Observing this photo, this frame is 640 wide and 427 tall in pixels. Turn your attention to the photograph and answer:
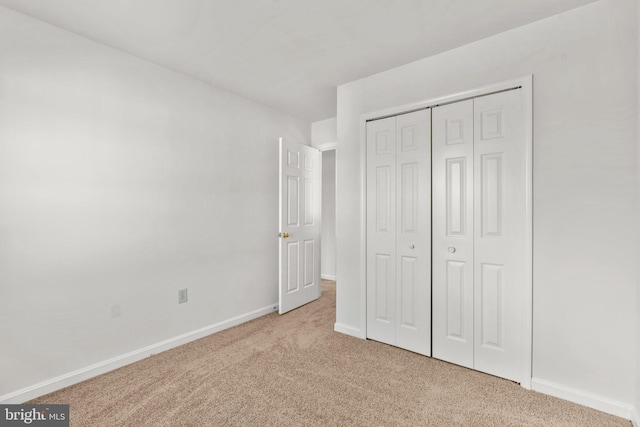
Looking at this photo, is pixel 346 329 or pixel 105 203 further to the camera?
pixel 346 329

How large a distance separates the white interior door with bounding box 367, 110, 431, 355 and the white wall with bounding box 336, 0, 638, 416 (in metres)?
0.73

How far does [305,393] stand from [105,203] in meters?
2.07

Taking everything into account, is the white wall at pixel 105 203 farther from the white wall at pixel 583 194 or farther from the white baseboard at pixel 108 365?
the white wall at pixel 583 194

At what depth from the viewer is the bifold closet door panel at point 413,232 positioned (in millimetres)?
2480

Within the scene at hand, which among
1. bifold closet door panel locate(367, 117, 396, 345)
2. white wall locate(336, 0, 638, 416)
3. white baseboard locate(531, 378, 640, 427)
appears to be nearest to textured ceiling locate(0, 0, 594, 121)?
white wall locate(336, 0, 638, 416)

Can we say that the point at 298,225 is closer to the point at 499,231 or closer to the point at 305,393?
the point at 305,393

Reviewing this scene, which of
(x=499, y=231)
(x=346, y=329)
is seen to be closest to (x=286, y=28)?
(x=499, y=231)

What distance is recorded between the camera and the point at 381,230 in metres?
2.75


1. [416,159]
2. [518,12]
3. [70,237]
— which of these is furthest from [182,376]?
[518,12]

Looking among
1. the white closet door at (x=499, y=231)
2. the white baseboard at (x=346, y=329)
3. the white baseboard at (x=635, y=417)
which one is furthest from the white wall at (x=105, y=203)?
the white baseboard at (x=635, y=417)

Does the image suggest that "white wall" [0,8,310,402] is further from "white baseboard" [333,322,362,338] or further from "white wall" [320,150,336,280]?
"white wall" [320,150,336,280]

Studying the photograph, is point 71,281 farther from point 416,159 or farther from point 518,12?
point 518,12

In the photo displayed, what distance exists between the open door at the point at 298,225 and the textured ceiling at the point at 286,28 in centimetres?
110

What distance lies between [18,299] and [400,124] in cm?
310
